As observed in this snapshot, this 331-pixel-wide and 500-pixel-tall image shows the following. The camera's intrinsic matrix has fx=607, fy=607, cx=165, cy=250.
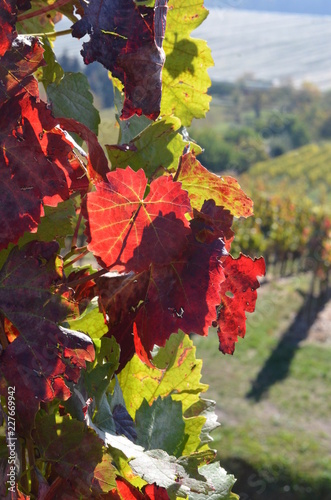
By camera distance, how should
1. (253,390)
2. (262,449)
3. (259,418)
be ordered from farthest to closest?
(253,390)
(259,418)
(262,449)

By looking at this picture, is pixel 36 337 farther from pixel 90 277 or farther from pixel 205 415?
pixel 205 415

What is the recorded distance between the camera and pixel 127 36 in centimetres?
39

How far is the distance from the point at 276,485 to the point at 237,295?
460 centimetres

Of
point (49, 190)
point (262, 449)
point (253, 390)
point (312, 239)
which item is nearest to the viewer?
point (49, 190)

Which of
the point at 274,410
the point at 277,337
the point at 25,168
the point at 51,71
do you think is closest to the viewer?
the point at 25,168

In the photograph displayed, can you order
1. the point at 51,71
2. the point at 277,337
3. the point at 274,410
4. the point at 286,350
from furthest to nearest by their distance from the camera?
the point at 277,337
the point at 286,350
the point at 274,410
the point at 51,71

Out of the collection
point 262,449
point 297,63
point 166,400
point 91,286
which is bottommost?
point 297,63

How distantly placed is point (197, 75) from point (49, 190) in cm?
21

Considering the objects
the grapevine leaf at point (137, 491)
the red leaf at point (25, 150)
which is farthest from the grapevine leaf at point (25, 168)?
the grapevine leaf at point (137, 491)

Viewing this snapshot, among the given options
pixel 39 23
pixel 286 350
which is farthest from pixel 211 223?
pixel 286 350

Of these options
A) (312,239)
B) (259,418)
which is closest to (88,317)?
(259,418)

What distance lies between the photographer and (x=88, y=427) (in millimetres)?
396

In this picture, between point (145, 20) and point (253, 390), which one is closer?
point (145, 20)

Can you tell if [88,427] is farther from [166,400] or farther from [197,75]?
[197,75]
